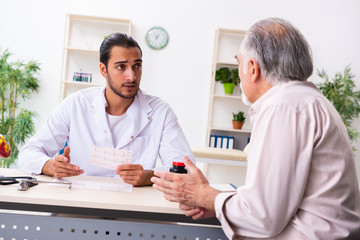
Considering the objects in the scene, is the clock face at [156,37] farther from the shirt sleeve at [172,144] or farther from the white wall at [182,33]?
the shirt sleeve at [172,144]

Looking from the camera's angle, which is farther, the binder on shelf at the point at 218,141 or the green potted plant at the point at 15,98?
the binder on shelf at the point at 218,141

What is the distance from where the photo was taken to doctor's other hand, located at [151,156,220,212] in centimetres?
124

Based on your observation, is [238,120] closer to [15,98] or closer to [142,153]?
[15,98]

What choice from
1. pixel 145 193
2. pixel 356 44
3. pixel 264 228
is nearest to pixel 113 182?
pixel 145 193

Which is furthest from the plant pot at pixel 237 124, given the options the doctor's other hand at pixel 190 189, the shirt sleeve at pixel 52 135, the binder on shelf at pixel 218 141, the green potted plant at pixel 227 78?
the doctor's other hand at pixel 190 189

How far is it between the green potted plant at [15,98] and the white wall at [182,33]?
0.82 ft

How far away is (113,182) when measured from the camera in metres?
1.73

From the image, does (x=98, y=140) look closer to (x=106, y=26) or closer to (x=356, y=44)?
(x=106, y=26)

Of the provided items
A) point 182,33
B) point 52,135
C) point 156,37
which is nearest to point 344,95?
point 182,33

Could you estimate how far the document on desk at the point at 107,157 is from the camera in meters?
1.62

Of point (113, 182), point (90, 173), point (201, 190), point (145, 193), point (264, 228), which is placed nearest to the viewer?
point (264, 228)

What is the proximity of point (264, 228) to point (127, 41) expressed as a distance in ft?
4.78

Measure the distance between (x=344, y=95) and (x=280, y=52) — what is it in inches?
185

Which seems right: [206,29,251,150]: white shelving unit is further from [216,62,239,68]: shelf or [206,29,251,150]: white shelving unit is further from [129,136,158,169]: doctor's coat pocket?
[129,136,158,169]: doctor's coat pocket
